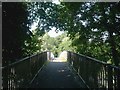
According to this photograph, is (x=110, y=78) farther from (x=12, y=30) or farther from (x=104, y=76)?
(x=12, y=30)

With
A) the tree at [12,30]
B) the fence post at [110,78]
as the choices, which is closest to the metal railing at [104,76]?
the fence post at [110,78]

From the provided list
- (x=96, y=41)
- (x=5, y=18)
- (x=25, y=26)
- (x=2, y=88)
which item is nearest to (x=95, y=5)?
(x=96, y=41)

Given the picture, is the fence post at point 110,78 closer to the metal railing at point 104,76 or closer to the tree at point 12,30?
the metal railing at point 104,76

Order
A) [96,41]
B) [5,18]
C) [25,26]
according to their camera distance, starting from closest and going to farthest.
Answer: [5,18] < [25,26] < [96,41]

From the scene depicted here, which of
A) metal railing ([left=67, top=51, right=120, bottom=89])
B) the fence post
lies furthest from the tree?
the fence post

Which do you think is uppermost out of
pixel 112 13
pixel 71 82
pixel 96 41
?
pixel 112 13

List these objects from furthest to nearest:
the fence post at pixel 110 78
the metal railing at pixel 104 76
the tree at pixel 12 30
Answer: the tree at pixel 12 30 < the fence post at pixel 110 78 < the metal railing at pixel 104 76

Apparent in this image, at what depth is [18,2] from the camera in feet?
36.6

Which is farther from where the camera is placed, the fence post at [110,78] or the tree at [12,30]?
the tree at [12,30]

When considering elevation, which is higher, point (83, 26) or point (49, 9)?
point (49, 9)

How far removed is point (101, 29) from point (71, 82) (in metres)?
2.81

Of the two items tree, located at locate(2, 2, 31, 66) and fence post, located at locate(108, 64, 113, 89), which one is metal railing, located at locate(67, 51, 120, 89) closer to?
fence post, located at locate(108, 64, 113, 89)

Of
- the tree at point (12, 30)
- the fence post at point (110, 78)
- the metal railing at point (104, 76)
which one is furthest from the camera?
the tree at point (12, 30)

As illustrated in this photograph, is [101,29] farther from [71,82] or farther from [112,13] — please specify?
[71,82]
